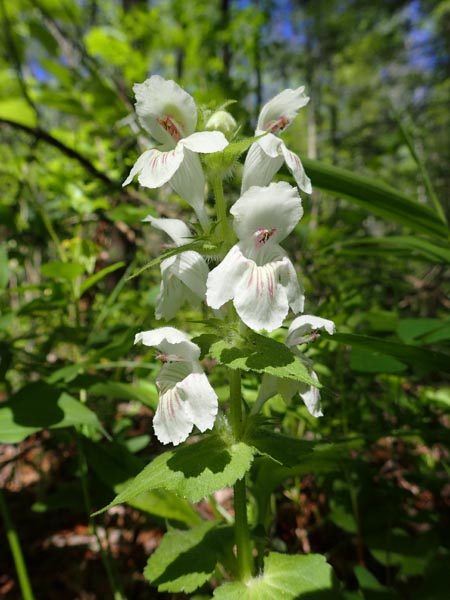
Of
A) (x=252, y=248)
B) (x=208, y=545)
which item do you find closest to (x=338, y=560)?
(x=208, y=545)

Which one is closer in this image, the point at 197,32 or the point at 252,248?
the point at 252,248

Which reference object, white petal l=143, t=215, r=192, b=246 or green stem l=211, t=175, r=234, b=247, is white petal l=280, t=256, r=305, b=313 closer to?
green stem l=211, t=175, r=234, b=247

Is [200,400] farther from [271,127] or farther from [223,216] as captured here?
[271,127]

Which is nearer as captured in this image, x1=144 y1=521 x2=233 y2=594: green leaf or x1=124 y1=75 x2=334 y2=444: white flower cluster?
x1=124 y1=75 x2=334 y2=444: white flower cluster

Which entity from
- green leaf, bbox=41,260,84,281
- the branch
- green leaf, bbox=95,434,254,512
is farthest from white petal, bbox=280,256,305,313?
the branch

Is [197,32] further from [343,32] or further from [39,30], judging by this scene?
[343,32]

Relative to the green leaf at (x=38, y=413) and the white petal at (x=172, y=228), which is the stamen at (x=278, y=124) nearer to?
the white petal at (x=172, y=228)

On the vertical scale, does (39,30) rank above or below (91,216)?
above
